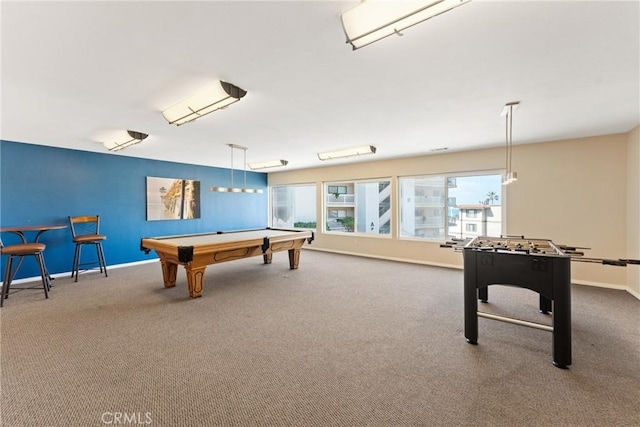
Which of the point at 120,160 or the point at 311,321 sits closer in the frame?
the point at 311,321

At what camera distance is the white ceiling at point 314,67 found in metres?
1.50

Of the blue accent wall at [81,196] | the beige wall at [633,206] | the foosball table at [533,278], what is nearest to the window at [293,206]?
the blue accent wall at [81,196]

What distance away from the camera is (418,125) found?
3539 mm

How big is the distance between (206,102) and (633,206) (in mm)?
5471

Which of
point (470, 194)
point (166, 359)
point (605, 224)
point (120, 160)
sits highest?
point (120, 160)

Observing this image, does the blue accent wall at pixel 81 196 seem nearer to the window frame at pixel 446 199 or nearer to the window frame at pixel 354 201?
the window frame at pixel 354 201

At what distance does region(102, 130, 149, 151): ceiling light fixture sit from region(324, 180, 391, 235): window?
4.43 meters

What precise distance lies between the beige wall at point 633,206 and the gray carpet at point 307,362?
27cm

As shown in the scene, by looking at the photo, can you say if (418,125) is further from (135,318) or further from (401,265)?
(135,318)

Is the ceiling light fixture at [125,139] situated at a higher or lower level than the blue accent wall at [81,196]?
higher

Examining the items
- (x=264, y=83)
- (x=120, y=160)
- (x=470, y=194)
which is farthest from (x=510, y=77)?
(x=120, y=160)

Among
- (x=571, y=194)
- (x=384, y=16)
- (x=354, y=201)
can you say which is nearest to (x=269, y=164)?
(x=354, y=201)

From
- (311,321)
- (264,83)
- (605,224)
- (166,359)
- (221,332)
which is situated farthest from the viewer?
(605,224)

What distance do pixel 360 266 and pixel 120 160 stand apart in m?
5.33
